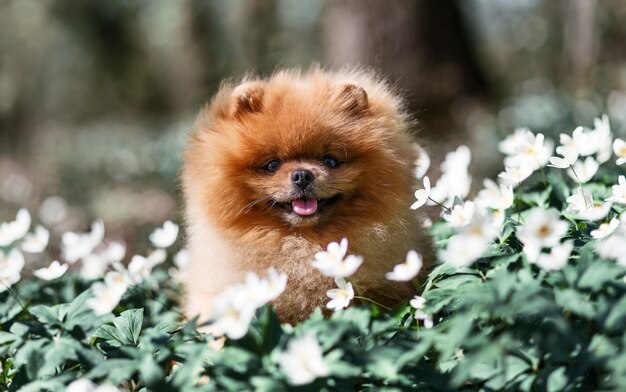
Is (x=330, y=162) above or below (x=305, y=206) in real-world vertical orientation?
above

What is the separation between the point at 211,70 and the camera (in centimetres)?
1406

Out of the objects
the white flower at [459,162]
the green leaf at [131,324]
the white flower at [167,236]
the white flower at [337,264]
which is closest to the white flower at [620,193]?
the white flower at [459,162]

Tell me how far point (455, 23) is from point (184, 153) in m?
5.13

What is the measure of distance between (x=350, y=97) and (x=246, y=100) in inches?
17.6

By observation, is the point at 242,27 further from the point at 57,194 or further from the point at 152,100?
the point at 152,100

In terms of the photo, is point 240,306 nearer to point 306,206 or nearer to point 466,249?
point 466,249

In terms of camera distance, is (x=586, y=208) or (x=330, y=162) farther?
(x=330, y=162)

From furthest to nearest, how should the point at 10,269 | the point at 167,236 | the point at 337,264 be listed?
the point at 167,236 → the point at 10,269 → the point at 337,264

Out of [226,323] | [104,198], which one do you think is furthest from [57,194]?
[226,323]

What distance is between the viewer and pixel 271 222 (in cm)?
282

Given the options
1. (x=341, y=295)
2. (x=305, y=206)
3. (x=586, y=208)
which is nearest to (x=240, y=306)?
(x=341, y=295)

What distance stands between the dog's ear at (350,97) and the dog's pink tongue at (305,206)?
1.45 feet

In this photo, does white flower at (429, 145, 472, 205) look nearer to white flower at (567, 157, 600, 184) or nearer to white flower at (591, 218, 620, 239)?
white flower at (567, 157, 600, 184)

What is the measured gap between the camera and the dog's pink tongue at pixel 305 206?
2747mm
